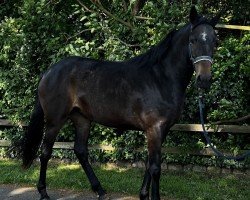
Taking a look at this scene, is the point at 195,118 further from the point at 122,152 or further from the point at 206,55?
the point at 206,55

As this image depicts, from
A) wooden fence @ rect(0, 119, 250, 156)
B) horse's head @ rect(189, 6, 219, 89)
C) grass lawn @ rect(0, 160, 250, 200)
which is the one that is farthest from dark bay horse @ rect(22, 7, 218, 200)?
wooden fence @ rect(0, 119, 250, 156)

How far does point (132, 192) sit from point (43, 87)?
2.00 m

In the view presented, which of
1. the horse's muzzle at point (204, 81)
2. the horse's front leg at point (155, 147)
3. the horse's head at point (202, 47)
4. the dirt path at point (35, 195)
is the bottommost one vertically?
the dirt path at point (35, 195)

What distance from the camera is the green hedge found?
22.5 feet

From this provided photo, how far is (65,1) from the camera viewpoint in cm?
866

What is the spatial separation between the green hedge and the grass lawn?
464mm

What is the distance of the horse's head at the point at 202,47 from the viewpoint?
423cm

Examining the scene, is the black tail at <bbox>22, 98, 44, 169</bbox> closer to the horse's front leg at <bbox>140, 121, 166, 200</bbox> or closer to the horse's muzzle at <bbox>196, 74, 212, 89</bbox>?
the horse's front leg at <bbox>140, 121, 166, 200</bbox>

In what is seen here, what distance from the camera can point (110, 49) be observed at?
738 cm

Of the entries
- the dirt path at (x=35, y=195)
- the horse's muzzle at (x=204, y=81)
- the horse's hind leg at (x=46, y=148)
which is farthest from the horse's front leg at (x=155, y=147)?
the horse's hind leg at (x=46, y=148)

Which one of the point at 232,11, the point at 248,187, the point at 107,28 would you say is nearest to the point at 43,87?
the point at 107,28

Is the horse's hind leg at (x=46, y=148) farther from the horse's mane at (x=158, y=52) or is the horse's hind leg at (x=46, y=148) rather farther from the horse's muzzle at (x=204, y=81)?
the horse's muzzle at (x=204, y=81)

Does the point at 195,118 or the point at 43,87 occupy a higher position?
the point at 43,87

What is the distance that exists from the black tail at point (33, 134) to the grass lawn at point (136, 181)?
0.59 metres
